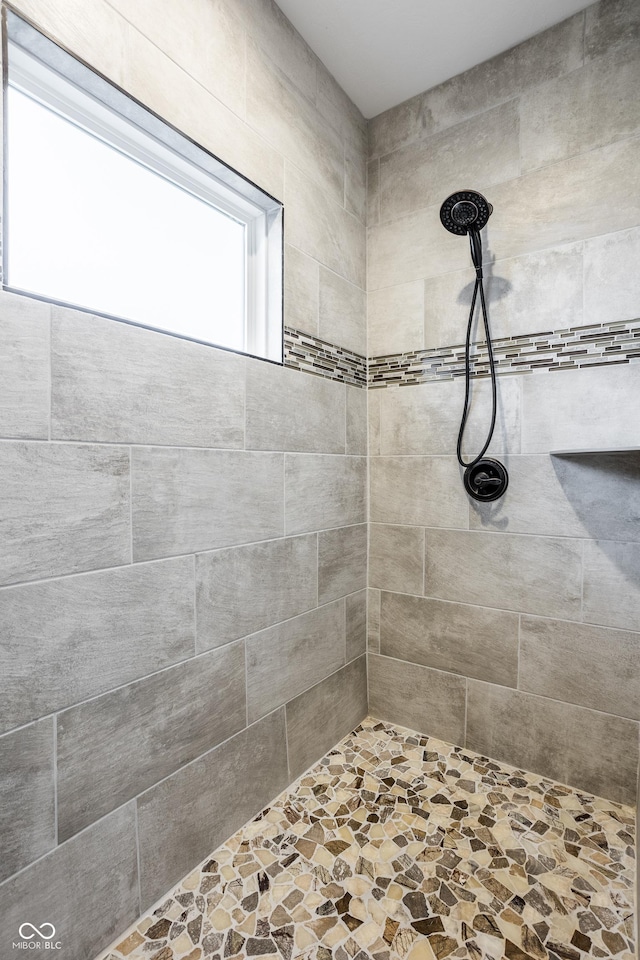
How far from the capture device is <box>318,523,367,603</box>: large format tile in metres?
1.68

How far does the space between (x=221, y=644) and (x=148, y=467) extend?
20.4 inches

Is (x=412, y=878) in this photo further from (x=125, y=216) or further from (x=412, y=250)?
(x=412, y=250)

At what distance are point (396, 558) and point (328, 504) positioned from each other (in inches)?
15.2

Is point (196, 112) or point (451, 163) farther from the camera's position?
point (451, 163)

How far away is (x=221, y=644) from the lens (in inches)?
51.1

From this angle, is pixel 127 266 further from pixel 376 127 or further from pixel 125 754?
pixel 376 127

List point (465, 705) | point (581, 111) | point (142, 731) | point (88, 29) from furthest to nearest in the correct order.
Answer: point (465, 705), point (581, 111), point (142, 731), point (88, 29)

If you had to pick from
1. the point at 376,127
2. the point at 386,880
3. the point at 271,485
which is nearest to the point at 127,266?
the point at 271,485

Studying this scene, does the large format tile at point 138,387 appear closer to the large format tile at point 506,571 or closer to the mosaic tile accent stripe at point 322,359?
the mosaic tile accent stripe at point 322,359

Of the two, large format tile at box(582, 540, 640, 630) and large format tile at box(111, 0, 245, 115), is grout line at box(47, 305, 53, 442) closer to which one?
large format tile at box(111, 0, 245, 115)

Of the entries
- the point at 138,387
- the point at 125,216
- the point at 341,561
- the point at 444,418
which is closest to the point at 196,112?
the point at 125,216

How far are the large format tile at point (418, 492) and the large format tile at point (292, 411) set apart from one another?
0.81 feet

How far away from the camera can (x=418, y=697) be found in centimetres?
184

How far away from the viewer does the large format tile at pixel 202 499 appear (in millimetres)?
1107
